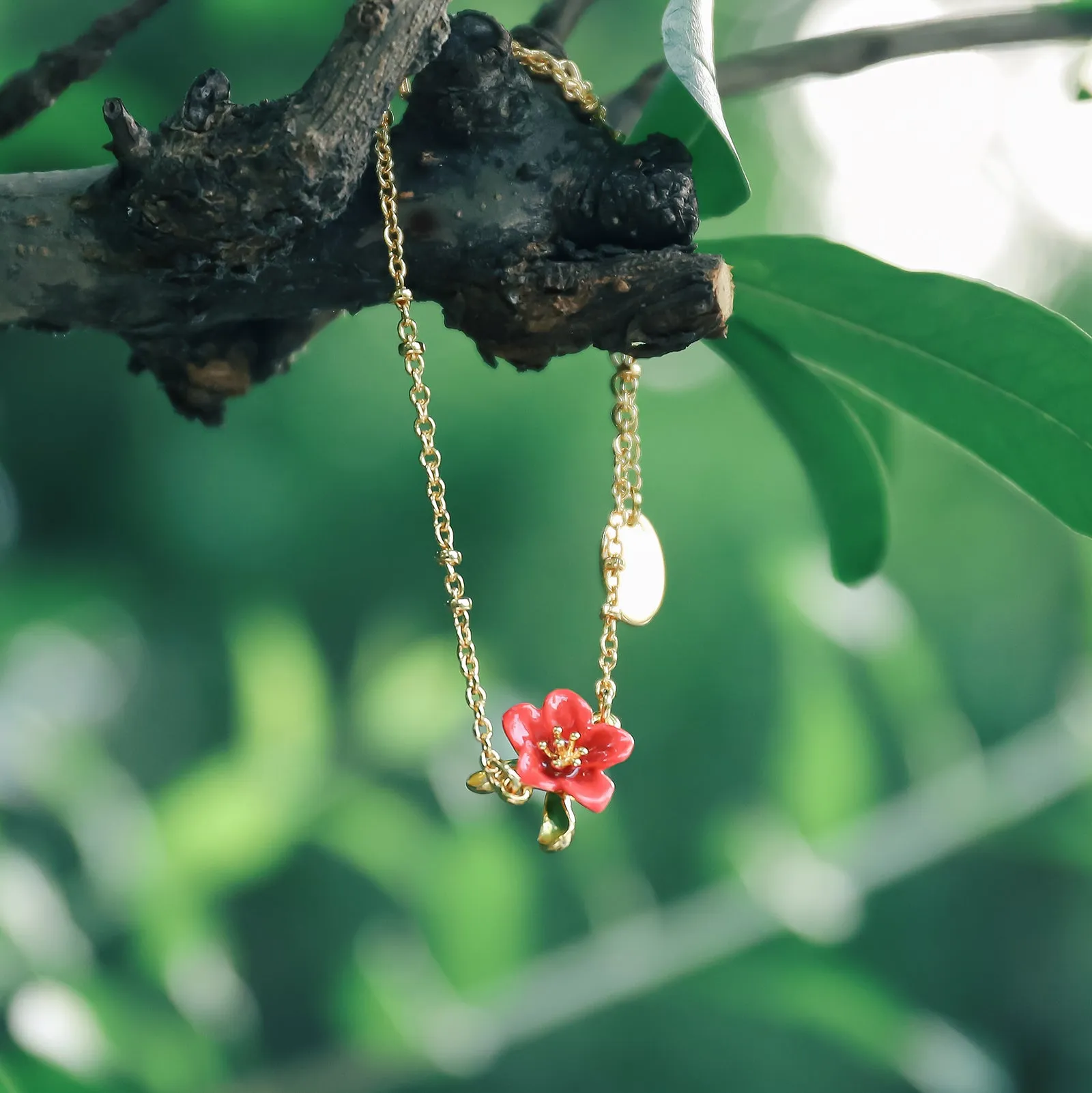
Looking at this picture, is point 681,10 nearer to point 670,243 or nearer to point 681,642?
point 670,243

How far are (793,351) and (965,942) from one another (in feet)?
3.74

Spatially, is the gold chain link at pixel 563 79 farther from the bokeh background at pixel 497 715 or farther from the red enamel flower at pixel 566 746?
the bokeh background at pixel 497 715

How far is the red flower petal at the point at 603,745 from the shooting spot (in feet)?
2.23

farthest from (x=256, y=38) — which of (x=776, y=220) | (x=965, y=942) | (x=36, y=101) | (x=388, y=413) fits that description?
(x=965, y=942)

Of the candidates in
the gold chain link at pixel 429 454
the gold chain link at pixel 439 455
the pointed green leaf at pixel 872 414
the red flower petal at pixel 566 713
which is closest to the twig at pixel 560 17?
the gold chain link at pixel 439 455

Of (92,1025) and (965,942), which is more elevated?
(965,942)

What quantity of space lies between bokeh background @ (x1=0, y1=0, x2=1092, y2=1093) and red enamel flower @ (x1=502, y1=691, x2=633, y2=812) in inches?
22.4

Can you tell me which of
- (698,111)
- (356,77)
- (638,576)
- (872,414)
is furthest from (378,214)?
(872,414)

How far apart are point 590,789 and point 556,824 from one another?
35 mm

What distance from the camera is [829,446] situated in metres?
0.75

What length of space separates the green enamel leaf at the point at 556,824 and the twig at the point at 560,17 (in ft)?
1.59

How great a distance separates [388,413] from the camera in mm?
1409

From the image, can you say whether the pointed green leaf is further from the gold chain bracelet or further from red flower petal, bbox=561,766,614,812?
red flower petal, bbox=561,766,614,812

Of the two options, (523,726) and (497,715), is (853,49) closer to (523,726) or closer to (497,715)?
(523,726)
